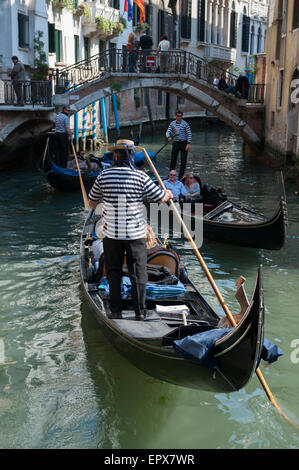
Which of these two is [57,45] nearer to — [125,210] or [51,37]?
[51,37]

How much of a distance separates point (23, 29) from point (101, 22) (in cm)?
394

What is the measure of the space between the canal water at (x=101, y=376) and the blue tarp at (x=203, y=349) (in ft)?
1.41

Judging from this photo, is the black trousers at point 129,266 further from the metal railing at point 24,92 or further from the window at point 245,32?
the window at point 245,32

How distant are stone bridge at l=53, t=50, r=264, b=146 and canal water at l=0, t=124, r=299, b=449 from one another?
17.5ft

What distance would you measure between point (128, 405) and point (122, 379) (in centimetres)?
25

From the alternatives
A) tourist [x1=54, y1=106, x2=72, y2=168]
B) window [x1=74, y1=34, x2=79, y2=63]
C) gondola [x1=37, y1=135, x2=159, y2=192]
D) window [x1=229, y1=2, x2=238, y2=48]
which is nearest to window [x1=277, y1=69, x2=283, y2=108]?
gondola [x1=37, y1=135, x2=159, y2=192]

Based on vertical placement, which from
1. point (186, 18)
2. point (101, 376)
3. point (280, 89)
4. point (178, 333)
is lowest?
point (101, 376)

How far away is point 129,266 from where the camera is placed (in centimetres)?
301

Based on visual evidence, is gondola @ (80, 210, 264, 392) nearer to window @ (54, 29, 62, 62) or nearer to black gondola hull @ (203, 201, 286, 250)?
black gondola hull @ (203, 201, 286, 250)

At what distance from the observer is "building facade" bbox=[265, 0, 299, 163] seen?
9312 millimetres

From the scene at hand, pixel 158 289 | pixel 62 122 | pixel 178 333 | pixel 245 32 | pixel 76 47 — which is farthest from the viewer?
pixel 245 32

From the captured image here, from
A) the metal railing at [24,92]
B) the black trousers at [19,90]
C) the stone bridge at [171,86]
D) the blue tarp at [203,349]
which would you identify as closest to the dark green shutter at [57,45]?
the stone bridge at [171,86]

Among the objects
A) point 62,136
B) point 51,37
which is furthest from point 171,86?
point 62,136
